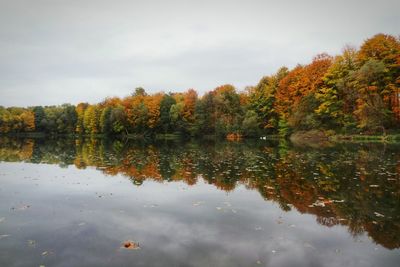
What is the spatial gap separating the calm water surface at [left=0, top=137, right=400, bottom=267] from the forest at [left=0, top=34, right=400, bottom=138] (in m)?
34.9

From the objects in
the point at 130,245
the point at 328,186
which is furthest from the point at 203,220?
the point at 328,186

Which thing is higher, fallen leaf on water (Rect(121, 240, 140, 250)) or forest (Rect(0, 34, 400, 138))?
forest (Rect(0, 34, 400, 138))

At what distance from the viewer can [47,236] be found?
21.0ft

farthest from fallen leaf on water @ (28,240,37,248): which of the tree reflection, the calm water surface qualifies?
the tree reflection

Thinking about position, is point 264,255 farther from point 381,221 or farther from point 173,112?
point 173,112

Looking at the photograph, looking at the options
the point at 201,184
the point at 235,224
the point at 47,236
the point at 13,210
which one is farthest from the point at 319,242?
the point at 13,210

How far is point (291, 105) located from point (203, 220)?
52.3 metres

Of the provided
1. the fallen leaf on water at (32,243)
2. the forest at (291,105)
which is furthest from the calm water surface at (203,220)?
the forest at (291,105)

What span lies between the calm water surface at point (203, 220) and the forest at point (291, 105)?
3492 cm

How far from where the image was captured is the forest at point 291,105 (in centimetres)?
4341

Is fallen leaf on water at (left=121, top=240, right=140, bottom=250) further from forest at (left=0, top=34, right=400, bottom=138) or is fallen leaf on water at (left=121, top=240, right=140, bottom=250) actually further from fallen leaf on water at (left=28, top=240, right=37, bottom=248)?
forest at (left=0, top=34, right=400, bottom=138)

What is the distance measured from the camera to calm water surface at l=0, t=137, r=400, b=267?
5494 millimetres

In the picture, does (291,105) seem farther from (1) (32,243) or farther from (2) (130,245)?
(1) (32,243)

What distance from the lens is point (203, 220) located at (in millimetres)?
7711
